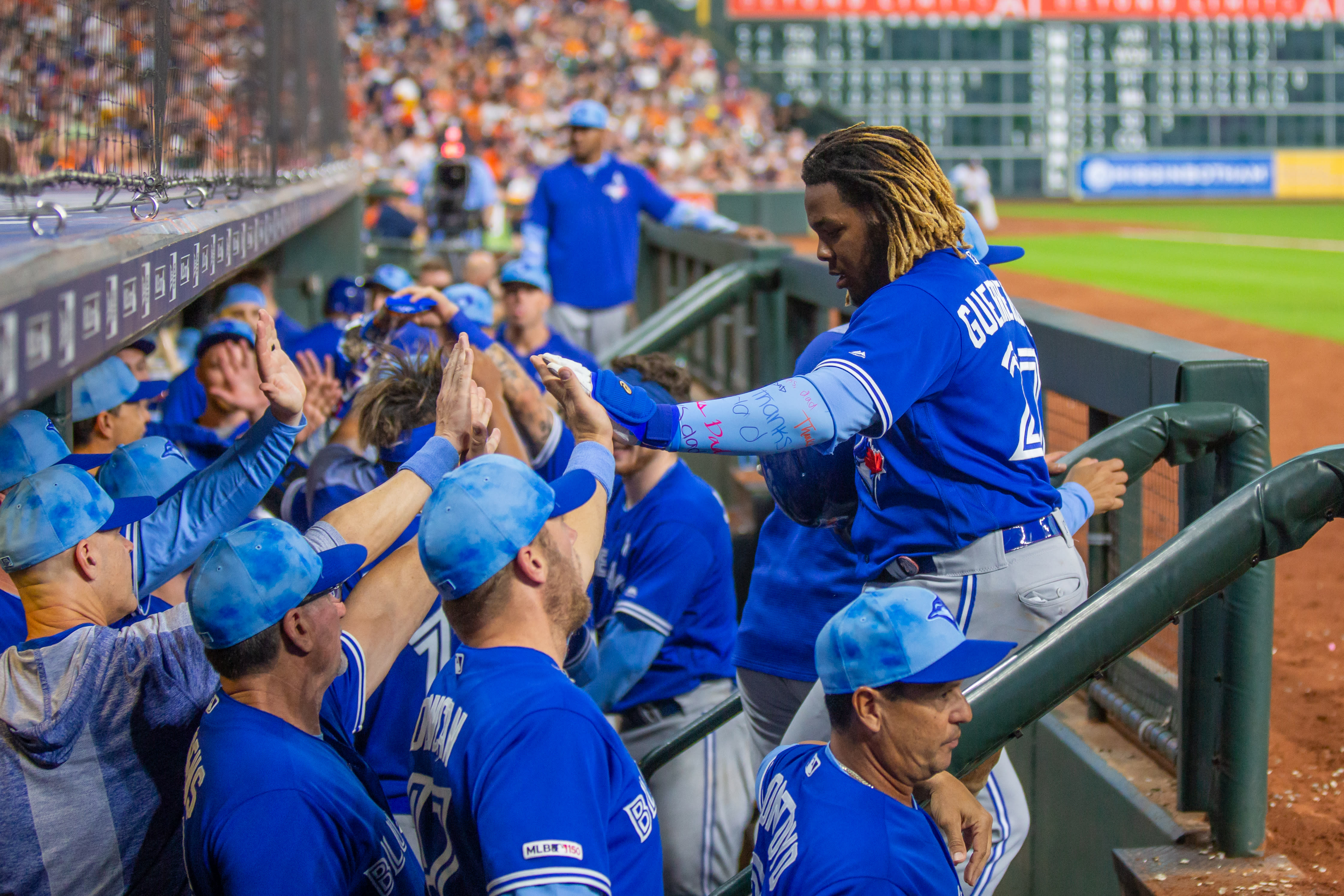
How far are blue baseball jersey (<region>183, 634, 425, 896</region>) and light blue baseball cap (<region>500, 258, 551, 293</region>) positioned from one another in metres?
4.23

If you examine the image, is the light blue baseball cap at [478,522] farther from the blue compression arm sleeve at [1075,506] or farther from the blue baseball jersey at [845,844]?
the blue compression arm sleeve at [1075,506]

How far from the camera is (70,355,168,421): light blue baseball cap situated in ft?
11.9

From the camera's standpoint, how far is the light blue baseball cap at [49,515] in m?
2.23

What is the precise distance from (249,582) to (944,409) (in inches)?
51.3

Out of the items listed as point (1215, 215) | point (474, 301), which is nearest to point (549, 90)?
point (1215, 215)

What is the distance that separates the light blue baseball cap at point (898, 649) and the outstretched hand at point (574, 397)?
64 cm

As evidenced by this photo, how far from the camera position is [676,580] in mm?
3457

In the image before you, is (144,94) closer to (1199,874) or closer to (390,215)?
(1199,874)

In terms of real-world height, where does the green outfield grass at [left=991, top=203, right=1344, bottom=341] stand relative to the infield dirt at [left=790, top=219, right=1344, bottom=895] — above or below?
above

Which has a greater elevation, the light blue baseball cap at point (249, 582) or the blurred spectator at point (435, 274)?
the blurred spectator at point (435, 274)

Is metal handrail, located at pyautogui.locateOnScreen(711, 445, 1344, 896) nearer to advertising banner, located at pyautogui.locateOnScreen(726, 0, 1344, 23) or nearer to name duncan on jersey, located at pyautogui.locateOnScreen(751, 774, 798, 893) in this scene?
name duncan on jersey, located at pyautogui.locateOnScreen(751, 774, 798, 893)

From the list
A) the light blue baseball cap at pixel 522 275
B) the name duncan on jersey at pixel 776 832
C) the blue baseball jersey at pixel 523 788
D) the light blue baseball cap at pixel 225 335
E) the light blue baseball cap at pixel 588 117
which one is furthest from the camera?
the light blue baseball cap at pixel 588 117

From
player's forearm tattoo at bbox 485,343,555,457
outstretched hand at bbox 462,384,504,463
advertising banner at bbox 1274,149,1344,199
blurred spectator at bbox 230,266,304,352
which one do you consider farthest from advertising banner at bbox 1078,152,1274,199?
outstretched hand at bbox 462,384,504,463

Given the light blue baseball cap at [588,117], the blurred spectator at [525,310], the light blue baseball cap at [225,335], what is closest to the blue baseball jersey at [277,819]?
the light blue baseball cap at [225,335]
